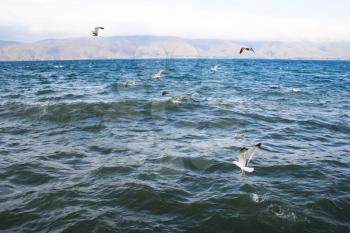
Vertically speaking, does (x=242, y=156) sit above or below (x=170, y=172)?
above

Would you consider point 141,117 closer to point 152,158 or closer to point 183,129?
point 183,129

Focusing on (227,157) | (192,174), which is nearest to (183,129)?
(227,157)

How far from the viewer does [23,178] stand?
11008mm

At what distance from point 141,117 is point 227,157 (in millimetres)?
8922

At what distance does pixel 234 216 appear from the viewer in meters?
8.58

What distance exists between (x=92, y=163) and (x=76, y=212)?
379cm

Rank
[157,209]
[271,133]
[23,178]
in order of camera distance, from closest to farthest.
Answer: [157,209], [23,178], [271,133]

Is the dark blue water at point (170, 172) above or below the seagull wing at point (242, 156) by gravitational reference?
below

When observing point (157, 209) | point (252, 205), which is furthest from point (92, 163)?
point (252, 205)

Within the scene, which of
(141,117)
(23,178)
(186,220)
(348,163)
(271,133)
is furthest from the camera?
(141,117)

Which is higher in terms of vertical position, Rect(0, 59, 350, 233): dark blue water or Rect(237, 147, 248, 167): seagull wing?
Rect(237, 147, 248, 167): seagull wing

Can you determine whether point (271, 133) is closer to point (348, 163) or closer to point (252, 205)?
point (348, 163)

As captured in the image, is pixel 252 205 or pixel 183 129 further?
pixel 183 129

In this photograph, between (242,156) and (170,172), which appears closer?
(242,156)
